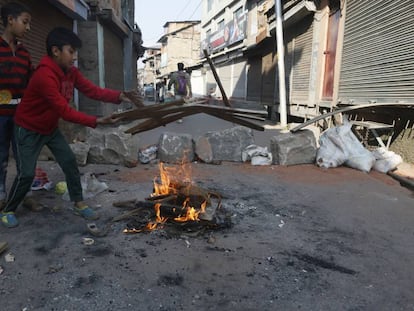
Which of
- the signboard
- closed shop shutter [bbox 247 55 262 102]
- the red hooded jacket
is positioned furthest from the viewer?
the signboard

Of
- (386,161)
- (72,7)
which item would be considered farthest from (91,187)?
(72,7)

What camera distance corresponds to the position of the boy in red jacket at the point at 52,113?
297cm

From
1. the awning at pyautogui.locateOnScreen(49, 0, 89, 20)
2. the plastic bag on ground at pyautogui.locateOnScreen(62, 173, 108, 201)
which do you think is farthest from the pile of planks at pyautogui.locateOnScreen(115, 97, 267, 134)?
the awning at pyautogui.locateOnScreen(49, 0, 89, 20)

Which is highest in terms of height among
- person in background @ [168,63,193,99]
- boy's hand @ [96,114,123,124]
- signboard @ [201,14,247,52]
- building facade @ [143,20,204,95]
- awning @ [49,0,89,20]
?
building facade @ [143,20,204,95]

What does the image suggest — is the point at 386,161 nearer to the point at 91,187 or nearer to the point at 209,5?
the point at 91,187

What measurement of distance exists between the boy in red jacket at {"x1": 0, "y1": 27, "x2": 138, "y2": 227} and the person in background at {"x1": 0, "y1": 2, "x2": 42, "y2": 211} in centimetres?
24

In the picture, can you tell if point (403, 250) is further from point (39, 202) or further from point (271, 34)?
point (271, 34)

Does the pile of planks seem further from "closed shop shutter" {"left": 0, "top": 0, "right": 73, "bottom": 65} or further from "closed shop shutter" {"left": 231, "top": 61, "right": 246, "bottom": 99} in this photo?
"closed shop shutter" {"left": 231, "top": 61, "right": 246, "bottom": 99}

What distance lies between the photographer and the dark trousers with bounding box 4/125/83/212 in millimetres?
3258

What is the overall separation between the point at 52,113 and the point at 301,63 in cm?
1240

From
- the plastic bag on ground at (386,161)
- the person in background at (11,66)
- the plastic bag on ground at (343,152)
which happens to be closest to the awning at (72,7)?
the person in background at (11,66)

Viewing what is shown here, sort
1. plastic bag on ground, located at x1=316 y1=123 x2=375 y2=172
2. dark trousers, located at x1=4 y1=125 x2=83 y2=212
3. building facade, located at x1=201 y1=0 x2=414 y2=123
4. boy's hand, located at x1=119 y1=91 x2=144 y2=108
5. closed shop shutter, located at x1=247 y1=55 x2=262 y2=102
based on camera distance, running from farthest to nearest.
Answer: closed shop shutter, located at x1=247 y1=55 x2=262 y2=102, building facade, located at x1=201 y1=0 x2=414 y2=123, plastic bag on ground, located at x1=316 y1=123 x2=375 y2=172, boy's hand, located at x1=119 y1=91 x2=144 y2=108, dark trousers, located at x1=4 y1=125 x2=83 y2=212

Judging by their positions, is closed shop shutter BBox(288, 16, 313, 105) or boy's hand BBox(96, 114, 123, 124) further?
closed shop shutter BBox(288, 16, 313, 105)

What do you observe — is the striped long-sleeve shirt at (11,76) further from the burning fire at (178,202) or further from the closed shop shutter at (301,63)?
the closed shop shutter at (301,63)
